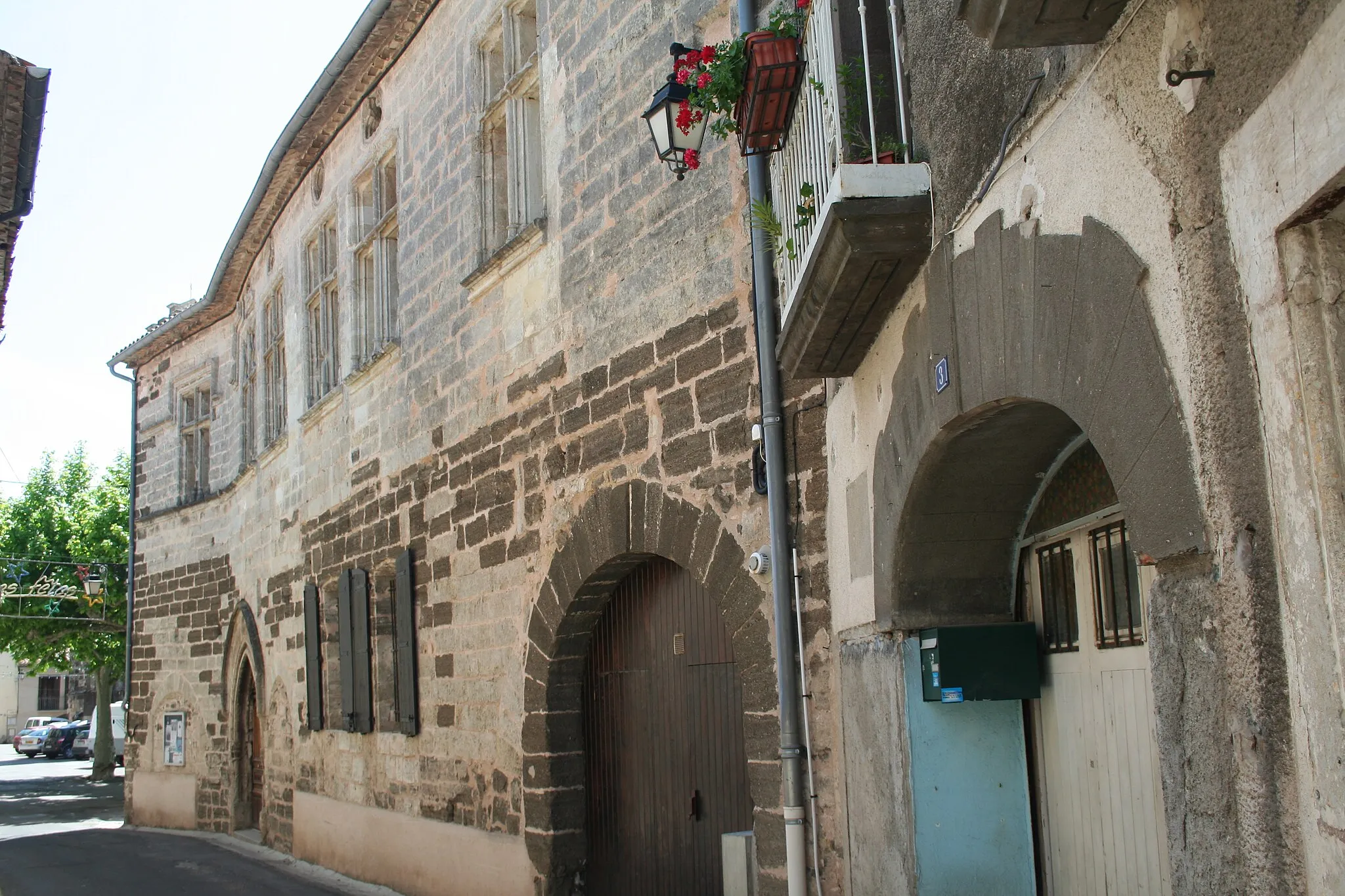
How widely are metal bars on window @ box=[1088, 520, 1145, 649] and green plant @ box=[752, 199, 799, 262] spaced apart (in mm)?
1389

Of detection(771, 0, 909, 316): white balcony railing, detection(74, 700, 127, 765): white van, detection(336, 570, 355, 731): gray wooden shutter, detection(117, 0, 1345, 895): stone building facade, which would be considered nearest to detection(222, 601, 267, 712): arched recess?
detection(117, 0, 1345, 895): stone building facade

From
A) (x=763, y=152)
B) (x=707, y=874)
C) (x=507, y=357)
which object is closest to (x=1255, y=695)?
(x=763, y=152)

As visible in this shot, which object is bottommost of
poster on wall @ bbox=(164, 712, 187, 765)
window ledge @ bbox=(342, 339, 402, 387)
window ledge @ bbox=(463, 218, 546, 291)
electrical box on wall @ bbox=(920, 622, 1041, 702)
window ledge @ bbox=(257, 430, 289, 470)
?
poster on wall @ bbox=(164, 712, 187, 765)

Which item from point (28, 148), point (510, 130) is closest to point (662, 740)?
point (510, 130)

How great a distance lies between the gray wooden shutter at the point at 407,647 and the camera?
8.52 meters

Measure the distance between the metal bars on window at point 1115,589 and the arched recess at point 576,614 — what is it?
73.0 inches

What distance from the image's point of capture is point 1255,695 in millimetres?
2061

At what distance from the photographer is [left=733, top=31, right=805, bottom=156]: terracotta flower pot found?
4184 millimetres

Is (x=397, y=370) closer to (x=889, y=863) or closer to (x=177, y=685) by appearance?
(x=889, y=863)

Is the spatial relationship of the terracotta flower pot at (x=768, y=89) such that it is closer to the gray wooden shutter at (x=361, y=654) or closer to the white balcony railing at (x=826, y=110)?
the white balcony railing at (x=826, y=110)

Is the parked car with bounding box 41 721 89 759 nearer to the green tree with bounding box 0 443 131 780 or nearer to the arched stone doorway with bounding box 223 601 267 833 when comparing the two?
the green tree with bounding box 0 443 131 780

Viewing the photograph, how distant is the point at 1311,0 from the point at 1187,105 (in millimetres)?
376

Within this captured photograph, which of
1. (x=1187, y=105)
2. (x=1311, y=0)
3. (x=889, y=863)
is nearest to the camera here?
(x=1311, y=0)

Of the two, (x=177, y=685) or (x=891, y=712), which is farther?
(x=177, y=685)
